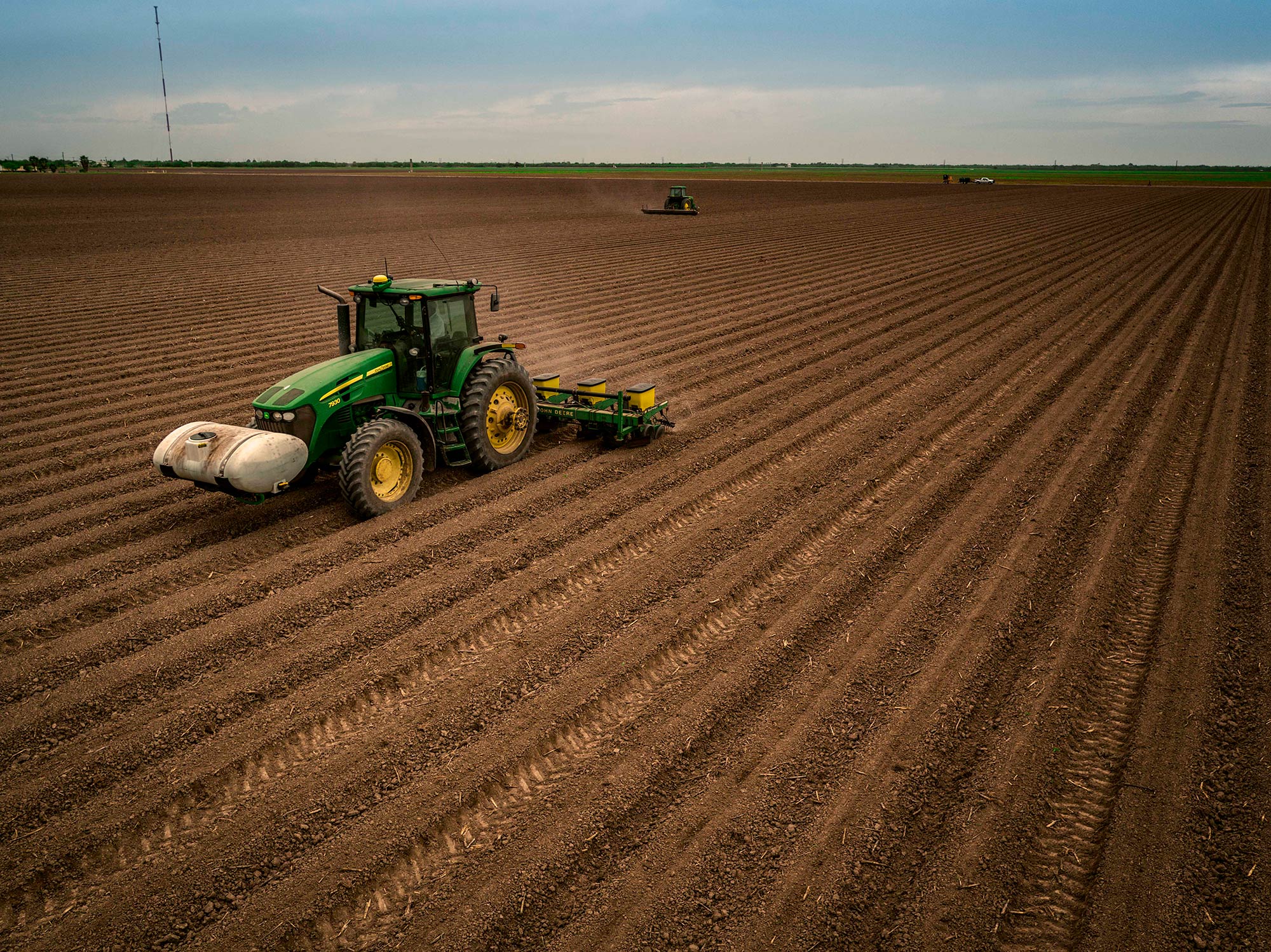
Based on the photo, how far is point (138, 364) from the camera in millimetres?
11898

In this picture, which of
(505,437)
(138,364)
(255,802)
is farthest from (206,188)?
(255,802)

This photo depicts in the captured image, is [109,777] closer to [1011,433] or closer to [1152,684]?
[1152,684]

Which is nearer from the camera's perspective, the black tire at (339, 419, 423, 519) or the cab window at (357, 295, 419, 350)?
the black tire at (339, 419, 423, 519)

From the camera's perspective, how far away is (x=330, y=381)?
695cm

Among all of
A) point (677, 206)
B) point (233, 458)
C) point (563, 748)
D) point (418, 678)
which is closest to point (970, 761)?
point (563, 748)

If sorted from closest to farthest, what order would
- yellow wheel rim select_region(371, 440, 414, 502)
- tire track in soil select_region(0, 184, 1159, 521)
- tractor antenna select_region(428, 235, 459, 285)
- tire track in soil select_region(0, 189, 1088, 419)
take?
yellow wheel rim select_region(371, 440, 414, 502), tire track in soil select_region(0, 184, 1159, 521), tire track in soil select_region(0, 189, 1088, 419), tractor antenna select_region(428, 235, 459, 285)

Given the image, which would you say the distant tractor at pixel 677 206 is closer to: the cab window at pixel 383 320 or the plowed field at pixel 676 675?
the plowed field at pixel 676 675

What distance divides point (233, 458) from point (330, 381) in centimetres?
106

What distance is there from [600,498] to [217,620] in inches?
132

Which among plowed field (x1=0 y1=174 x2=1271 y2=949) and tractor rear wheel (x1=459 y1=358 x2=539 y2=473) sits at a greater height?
tractor rear wheel (x1=459 y1=358 x2=539 y2=473)

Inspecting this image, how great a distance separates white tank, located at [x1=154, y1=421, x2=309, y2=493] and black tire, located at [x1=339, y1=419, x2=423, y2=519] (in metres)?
0.41

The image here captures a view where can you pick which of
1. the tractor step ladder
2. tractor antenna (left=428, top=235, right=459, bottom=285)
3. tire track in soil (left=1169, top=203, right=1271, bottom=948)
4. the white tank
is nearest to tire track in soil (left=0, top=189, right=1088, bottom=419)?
tractor antenna (left=428, top=235, right=459, bottom=285)

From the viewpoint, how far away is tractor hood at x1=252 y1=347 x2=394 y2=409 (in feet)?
22.2

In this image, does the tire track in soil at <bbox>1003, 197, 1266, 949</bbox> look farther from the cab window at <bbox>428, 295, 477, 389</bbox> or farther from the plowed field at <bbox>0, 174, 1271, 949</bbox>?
the cab window at <bbox>428, 295, 477, 389</bbox>
